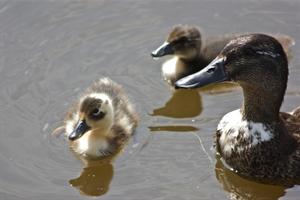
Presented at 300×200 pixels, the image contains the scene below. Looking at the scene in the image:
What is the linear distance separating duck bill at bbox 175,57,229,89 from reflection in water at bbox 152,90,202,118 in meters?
0.95

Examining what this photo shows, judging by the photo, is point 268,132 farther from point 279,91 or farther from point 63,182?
point 63,182

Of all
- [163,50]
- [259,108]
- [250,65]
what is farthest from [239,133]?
[163,50]

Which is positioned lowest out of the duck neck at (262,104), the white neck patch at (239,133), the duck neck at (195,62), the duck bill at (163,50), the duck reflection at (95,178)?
the duck reflection at (95,178)

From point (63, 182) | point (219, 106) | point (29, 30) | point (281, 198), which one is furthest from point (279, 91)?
point (29, 30)

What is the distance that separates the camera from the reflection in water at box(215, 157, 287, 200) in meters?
5.25

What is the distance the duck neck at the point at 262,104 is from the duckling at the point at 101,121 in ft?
3.23

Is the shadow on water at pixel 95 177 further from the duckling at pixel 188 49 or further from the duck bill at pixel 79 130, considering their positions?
the duckling at pixel 188 49

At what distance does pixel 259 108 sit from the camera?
5.15 meters

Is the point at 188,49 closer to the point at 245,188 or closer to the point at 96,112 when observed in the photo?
the point at 96,112

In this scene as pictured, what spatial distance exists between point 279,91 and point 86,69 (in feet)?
6.35

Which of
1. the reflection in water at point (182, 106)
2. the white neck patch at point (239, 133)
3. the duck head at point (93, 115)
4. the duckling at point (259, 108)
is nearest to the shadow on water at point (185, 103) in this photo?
the reflection in water at point (182, 106)

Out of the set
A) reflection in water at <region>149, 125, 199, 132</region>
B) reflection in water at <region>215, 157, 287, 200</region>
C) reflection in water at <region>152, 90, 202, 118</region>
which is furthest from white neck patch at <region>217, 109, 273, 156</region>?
reflection in water at <region>152, 90, 202, 118</region>

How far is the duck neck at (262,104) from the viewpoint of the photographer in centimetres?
509

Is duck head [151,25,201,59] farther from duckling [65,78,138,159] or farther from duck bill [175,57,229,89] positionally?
duck bill [175,57,229,89]
